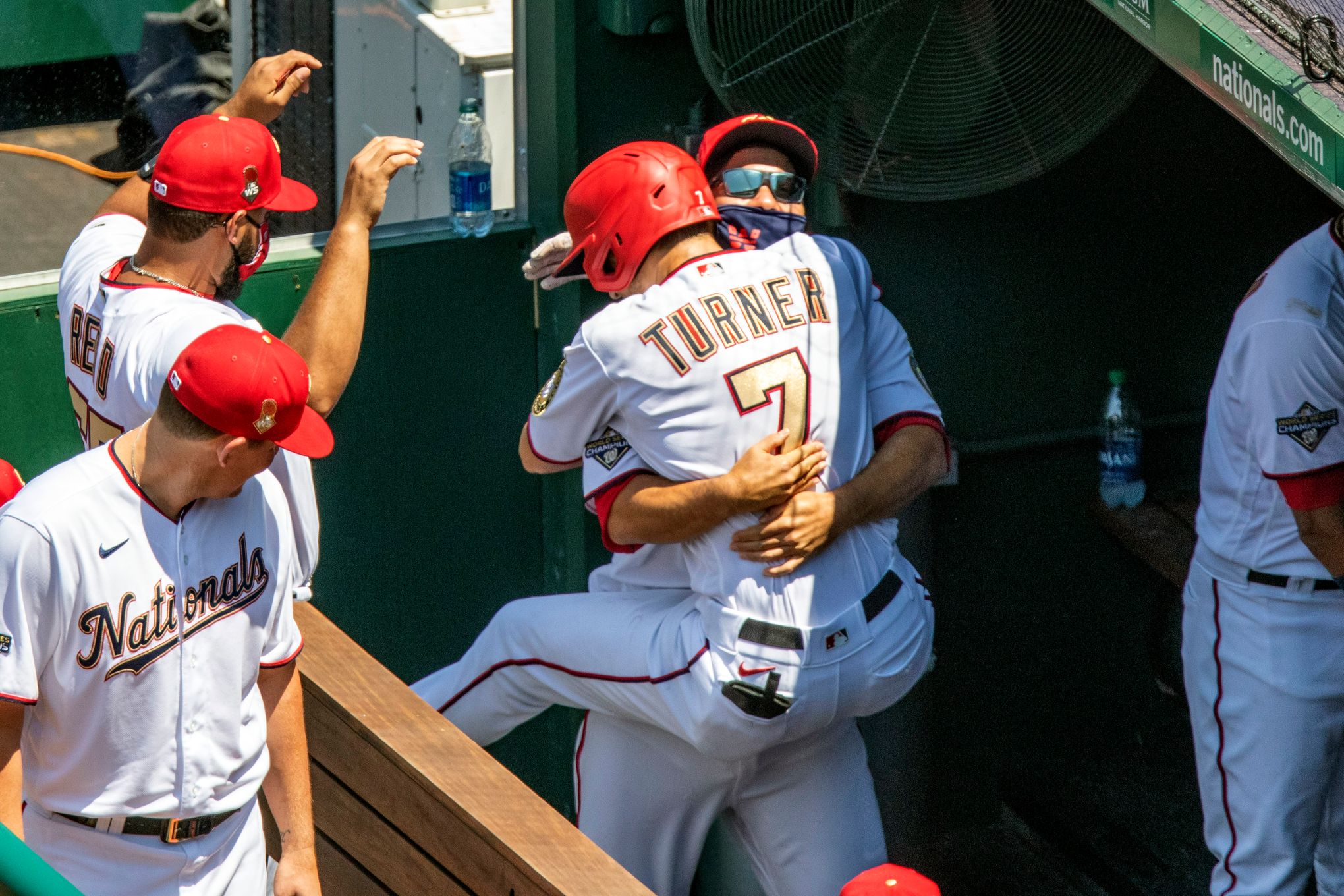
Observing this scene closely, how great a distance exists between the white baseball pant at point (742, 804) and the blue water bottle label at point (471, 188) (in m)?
1.53

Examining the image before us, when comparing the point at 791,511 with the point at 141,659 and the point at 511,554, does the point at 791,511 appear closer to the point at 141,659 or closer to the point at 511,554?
the point at 141,659

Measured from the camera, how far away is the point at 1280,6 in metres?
2.92

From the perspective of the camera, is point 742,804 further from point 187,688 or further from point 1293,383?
point 1293,383

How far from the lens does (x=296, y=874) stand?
3.05m

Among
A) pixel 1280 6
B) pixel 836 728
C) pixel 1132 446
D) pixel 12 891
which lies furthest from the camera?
pixel 1132 446

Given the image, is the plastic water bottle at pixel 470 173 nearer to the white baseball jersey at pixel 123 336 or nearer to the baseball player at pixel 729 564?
the white baseball jersey at pixel 123 336

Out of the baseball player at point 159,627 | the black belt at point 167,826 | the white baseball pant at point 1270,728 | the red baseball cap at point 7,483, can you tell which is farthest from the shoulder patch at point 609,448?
the white baseball pant at point 1270,728

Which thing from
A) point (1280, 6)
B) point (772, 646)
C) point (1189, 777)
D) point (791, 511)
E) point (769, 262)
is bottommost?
point (1189, 777)

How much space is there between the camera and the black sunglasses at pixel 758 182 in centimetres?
354

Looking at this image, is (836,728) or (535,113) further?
(535,113)

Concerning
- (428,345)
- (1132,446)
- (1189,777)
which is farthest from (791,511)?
(1189,777)

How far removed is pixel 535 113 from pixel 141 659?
2222 mm

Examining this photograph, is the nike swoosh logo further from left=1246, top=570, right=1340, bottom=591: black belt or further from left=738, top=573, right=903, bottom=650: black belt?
left=1246, top=570, right=1340, bottom=591: black belt

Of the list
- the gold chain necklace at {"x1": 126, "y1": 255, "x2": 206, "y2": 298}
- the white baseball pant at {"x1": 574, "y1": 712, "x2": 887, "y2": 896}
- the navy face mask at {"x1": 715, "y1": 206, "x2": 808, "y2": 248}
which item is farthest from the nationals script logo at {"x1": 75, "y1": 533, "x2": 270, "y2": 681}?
the navy face mask at {"x1": 715, "y1": 206, "x2": 808, "y2": 248}
